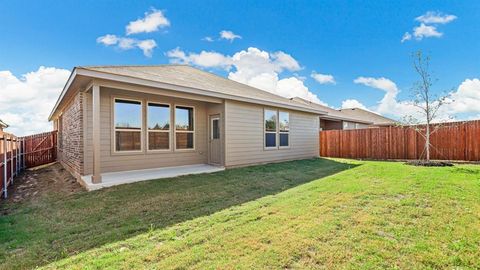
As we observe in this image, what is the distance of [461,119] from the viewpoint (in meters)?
10.3

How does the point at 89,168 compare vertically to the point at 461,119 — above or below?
below

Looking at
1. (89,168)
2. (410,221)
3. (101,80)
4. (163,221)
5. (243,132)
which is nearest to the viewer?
(410,221)

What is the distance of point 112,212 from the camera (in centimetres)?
454

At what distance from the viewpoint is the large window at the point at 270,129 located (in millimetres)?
10852

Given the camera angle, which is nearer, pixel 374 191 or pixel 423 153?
pixel 374 191

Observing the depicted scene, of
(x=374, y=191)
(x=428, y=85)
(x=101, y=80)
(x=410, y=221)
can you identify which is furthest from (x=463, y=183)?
(x=101, y=80)

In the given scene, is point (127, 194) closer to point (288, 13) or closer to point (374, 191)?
point (374, 191)

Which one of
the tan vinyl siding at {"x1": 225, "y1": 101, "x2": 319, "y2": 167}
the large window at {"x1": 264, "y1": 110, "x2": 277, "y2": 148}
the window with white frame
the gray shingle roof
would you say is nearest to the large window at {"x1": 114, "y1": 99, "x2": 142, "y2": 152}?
the gray shingle roof

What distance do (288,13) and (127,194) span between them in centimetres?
1049

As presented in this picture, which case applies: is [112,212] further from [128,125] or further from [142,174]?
[128,125]

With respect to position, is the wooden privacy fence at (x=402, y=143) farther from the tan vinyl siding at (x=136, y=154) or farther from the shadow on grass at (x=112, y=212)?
the tan vinyl siding at (x=136, y=154)

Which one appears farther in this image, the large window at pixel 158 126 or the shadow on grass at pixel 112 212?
the large window at pixel 158 126

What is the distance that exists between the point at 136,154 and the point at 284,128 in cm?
674

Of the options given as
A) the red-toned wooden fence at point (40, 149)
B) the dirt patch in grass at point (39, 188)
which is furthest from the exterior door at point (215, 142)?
the red-toned wooden fence at point (40, 149)
